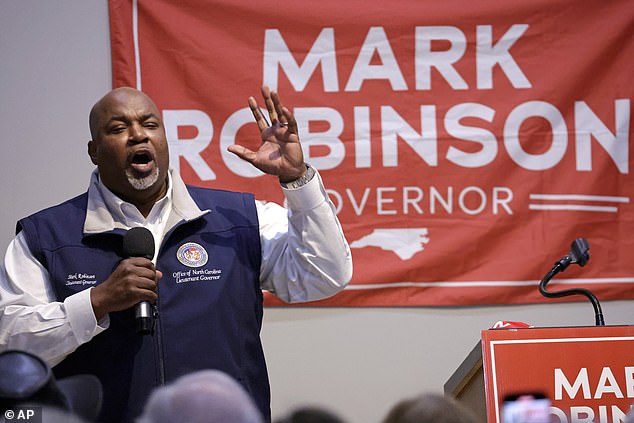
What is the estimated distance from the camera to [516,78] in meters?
3.33

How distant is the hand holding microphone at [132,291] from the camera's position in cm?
172

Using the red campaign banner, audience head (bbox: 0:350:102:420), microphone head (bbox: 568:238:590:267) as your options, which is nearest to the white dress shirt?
microphone head (bbox: 568:238:590:267)

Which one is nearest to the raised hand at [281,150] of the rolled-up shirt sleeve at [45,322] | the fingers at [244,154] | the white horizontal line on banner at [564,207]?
the fingers at [244,154]

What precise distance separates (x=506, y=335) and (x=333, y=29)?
1781mm

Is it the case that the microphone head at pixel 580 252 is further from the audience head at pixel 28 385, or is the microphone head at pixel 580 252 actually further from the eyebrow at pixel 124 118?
the audience head at pixel 28 385

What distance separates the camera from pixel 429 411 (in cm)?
54

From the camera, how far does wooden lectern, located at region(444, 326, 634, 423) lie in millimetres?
1791

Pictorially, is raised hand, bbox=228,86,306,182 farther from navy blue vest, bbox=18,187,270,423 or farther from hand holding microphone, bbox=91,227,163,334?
hand holding microphone, bbox=91,227,163,334

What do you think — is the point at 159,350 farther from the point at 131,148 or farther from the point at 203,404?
the point at 203,404

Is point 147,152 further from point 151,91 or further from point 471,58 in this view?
point 471,58

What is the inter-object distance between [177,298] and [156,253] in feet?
0.40

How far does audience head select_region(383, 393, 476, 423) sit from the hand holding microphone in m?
1.22

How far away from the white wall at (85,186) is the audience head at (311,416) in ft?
9.09

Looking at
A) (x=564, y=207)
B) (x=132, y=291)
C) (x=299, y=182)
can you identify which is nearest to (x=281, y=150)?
(x=299, y=182)
